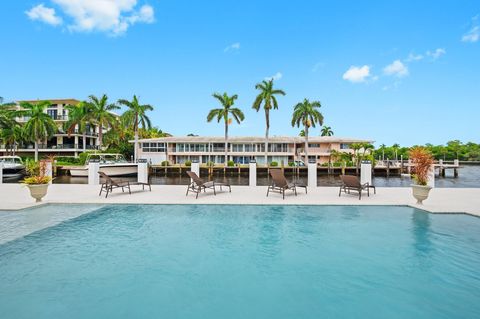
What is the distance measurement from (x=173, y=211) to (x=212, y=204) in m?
1.53

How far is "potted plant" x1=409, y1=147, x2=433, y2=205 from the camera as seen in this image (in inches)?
356

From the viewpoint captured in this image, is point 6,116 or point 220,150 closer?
point 6,116

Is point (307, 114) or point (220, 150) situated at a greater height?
point (307, 114)

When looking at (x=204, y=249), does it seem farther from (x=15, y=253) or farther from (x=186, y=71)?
(x=186, y=71)

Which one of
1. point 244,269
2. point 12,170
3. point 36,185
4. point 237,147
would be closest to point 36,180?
point 36,185

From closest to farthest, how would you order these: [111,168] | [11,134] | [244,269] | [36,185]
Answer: [244,269] < [36,185] < [111,168] < [11,134]

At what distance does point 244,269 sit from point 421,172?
8089 millimetres

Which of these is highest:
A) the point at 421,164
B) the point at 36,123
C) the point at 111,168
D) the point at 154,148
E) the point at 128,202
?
the point at 36,123

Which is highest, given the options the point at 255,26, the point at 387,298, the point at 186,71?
the point at 255,26

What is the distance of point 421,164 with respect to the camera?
9.12 meters

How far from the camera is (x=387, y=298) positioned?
3.76 meters

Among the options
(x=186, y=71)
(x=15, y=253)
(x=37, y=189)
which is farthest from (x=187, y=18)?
(x=15, y=253)

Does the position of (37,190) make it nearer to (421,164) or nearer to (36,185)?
(36,185)

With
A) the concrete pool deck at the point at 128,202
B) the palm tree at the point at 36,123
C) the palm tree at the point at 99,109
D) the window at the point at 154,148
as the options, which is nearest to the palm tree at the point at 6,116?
the palm tree at the point at 36,123
